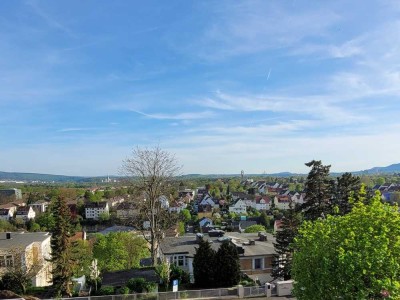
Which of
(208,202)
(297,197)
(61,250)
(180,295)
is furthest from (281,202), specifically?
(61,250)

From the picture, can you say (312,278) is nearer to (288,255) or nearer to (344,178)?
(288,255)

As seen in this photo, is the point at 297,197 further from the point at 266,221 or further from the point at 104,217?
the point at 104,217

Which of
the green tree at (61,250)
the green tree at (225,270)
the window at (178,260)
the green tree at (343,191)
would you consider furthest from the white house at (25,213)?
the green tree at (343,191)

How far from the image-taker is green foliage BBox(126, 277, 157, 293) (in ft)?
68.7

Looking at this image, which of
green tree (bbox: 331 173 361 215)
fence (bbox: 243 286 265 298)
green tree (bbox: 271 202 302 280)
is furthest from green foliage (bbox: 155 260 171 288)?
green tree (bbox: 331 173 361 215)

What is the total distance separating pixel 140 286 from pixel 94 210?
9174cm

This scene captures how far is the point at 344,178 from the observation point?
90.5 feet

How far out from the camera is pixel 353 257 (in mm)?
11430

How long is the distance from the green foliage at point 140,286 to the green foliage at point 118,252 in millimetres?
17647

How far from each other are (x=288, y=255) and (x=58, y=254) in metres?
14.6

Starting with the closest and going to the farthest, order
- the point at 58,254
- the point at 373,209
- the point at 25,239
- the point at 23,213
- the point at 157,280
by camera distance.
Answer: the point at 373,209, the point at 58,254, the point at 157,280, the point at 25,239, the point at 23,213

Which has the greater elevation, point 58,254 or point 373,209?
point 373,209

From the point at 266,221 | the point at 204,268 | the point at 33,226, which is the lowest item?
the point at 266,221

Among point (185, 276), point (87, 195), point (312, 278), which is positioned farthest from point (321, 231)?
point (87, 195)
